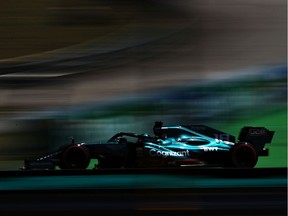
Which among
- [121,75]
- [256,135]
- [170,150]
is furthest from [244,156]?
[121,75]

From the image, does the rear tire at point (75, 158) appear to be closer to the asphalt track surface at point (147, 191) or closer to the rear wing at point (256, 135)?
the asphalt track surface at point (147, 191)

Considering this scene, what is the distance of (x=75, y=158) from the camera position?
20.9 ft

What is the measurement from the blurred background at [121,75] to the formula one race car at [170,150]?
10cm

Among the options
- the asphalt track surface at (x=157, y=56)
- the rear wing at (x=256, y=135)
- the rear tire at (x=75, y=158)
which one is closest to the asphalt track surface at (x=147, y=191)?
the rear tire at (x=75, y=158)

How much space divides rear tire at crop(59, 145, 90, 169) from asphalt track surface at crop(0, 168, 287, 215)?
0.09 m

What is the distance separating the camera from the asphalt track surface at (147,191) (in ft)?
13.7

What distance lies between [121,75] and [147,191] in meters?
1.46

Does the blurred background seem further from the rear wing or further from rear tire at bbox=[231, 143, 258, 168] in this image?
rear tire at bbox=[231, 143, 258, 168]

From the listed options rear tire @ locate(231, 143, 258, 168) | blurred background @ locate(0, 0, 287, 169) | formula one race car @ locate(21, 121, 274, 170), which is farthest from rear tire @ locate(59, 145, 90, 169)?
rear tire @ locate(231, 143, 258, 168)

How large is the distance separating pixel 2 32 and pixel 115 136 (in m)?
1.77

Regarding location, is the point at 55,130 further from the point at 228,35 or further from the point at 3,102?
the point at 228,35

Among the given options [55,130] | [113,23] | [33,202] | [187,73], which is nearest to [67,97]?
[55,130]

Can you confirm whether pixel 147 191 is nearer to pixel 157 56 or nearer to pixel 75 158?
pixel 75 158

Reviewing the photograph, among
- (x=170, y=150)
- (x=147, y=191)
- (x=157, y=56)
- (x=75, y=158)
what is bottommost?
(x=147, y=191)
